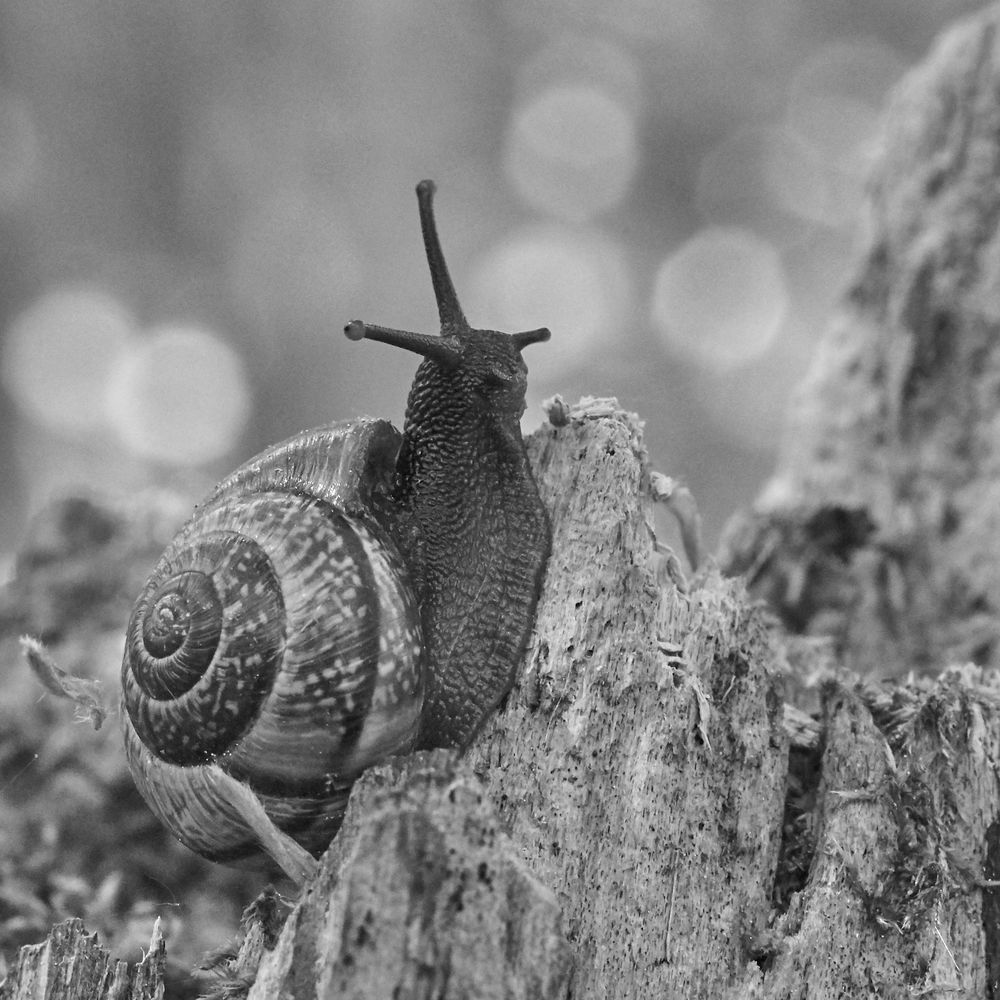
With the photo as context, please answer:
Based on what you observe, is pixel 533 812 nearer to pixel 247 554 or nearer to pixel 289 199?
pixel 247 554

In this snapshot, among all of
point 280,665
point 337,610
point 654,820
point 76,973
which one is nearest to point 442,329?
point 337,610

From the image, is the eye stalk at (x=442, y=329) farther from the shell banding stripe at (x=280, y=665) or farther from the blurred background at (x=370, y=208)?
the blurred background at (x=370, y=208)

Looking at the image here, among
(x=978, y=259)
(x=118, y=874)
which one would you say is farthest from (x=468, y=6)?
(x=118, y=874)

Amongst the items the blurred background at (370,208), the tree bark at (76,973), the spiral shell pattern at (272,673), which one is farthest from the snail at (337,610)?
the blurred background at (370,208)

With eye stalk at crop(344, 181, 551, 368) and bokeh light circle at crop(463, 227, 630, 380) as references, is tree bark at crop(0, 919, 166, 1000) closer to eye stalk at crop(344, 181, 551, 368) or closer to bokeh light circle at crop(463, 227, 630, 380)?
eye stalk at crop(344, 181, 551, 368)

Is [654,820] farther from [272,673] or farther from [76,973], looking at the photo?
[76,973]

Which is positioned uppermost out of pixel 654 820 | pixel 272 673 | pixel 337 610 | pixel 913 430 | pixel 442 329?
pixel 913 430

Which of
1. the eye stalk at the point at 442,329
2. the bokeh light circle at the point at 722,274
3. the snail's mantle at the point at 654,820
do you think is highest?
the bokeh light circle at the point at 722,274

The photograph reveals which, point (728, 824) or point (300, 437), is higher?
point (300, 437)
